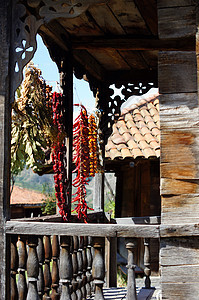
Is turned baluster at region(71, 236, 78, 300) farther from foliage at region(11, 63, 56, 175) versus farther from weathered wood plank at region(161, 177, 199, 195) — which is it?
weathered wood plank at region(161, 177, 199, 195)

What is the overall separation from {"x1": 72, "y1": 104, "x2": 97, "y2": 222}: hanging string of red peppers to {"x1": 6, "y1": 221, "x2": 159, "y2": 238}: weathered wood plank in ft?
6.46

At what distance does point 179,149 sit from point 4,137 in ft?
4.48

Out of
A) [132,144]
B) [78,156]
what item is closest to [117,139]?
[132,144]

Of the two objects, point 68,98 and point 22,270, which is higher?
point 68,98

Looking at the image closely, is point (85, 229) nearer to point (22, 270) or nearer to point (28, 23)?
point (22, 270)

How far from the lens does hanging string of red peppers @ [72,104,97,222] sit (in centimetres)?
536

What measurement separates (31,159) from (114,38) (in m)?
1.86

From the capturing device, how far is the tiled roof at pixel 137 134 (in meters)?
9.05

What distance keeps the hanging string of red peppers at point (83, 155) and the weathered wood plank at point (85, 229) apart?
1.97m

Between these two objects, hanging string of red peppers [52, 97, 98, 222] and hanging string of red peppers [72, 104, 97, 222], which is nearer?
hanging string of red peppers [52, 97, 98, 222]

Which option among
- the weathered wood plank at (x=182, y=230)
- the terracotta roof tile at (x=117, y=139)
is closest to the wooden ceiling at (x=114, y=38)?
the weathered wood plank at (x=182, y=230)

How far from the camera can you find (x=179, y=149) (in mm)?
2990

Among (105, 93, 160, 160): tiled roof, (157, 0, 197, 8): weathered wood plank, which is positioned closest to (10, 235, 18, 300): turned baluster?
(157, 0, 197, 8): weathered wood plank

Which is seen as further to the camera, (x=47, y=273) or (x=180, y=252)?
(x=47, y=273)
